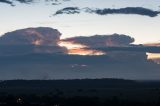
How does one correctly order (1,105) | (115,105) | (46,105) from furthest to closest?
1. (115,105)
2. (46,105)
3. (1,105)

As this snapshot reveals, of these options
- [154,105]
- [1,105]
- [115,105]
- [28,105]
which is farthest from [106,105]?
[1,105]

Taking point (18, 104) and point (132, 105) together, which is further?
point (132, 105)

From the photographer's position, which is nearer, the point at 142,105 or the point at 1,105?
the point at 1,105

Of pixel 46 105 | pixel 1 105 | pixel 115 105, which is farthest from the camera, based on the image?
pixel 115 105

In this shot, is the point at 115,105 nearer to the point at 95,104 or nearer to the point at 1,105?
the point at 95,104

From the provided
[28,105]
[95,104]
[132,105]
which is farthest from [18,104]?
[132,105]

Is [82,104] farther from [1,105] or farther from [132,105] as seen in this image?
[1,105]

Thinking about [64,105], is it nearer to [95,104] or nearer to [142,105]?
[95,104]
